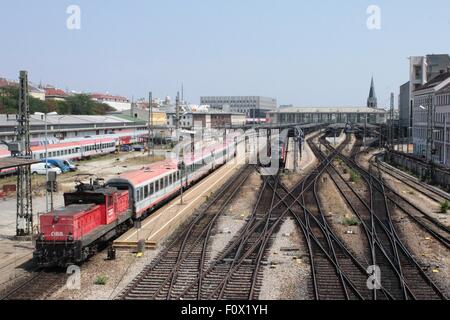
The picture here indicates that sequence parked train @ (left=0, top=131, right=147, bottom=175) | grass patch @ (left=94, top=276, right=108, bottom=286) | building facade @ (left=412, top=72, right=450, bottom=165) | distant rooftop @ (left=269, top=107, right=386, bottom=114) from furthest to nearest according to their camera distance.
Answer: distant rooftop @ (left=269, top=107, right=386, bottom=114) → parked train @ (left=0, top=131, right=147, bottom=175) → building facade @ (left=412, top=72, right=450, bottom=165) → grass patch @ (left=94, top=276, right=108, bottom=286)

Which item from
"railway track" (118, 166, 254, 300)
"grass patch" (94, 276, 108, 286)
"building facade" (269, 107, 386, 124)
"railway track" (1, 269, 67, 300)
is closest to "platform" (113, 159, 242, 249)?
"railway track" (118, 166, 254, 300)

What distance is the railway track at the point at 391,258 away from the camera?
13756 mm

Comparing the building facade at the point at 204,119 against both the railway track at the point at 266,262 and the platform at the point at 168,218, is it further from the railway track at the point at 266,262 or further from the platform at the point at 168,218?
the railway track at the point at 266,262

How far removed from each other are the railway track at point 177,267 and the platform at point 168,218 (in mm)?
623

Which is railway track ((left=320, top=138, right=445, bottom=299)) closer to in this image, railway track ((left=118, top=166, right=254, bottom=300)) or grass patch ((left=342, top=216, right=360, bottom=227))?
grass patch ((left=342, top=216, right=360, bottom=227))

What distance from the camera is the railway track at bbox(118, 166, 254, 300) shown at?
541 inches

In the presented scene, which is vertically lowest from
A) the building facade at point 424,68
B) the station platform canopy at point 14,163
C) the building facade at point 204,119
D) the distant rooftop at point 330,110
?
the station platform canopy at point 14,163

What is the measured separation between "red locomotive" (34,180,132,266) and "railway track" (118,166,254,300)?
6.75ft

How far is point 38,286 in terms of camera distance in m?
14.4

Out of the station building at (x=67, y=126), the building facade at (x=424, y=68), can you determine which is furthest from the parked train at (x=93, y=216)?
the building facade at (x=424, y=68)

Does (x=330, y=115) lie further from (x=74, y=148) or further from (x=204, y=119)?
(x=74, y=148)

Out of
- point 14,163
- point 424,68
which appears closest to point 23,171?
point 14,163

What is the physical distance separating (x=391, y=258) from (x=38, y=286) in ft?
35.9
